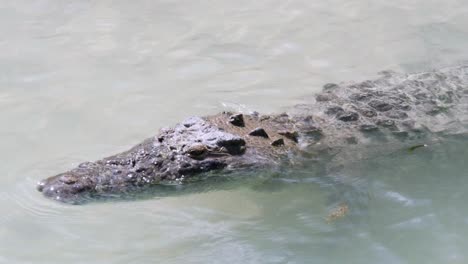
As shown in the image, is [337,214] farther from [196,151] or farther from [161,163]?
[161,163]

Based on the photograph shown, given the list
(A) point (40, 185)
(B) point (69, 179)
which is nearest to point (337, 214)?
(B) point (69, 179)

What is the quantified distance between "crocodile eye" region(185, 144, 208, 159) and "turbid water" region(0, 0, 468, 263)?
0.75 ft

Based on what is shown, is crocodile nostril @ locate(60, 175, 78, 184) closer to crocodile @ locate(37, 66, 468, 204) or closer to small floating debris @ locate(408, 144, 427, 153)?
crocodile @ locate(37, 66, 468, 204)

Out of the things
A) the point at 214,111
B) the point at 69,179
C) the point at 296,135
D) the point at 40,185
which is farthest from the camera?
the point at 214,111

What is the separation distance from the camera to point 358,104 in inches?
225

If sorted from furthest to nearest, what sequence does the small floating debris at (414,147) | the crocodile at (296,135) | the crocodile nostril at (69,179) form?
1. the small floating debris at (414,147)
2. the crocodile at (296,135)
3. the crocodile nostril at (69,179)

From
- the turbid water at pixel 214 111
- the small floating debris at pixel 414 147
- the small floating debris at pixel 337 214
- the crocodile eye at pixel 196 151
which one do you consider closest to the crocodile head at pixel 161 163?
the crocodile eye at pixel 196 151

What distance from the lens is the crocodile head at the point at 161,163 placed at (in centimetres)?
457

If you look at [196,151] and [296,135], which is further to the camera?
[296,135]

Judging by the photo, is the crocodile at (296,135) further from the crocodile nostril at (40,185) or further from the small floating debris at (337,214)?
the small floating debris at (337,214)

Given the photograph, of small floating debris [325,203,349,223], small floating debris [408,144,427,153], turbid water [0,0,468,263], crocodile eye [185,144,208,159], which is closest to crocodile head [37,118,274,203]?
crocodile eye [185,144,208,159]

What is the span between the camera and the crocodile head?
457 centimetres

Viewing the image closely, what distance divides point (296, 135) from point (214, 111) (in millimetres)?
1190

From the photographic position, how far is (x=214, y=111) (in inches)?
250
